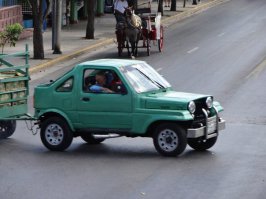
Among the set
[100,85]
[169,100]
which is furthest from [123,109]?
[169,100]

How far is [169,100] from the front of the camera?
14.5 meters

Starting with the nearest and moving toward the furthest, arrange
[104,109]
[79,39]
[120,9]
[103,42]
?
[104,109]
[120,9]
[103,42]
[79,39]

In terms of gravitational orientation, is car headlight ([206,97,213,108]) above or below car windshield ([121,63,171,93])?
below

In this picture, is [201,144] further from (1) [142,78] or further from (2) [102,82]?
(2) [102,82]

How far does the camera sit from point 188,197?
11.7 m

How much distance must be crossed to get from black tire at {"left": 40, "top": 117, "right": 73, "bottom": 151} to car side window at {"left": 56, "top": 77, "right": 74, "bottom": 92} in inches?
19.5

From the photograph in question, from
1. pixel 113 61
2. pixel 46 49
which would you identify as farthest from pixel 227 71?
pixel 113 61

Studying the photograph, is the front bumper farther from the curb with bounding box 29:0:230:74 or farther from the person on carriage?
the person on carriage

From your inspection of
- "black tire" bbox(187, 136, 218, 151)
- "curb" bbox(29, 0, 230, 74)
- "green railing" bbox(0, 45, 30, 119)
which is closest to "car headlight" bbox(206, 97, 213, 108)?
"black tire" bbox(187, 136, 218, 151)

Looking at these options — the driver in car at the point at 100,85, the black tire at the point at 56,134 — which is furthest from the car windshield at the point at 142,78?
the black tire at the point at 56,134

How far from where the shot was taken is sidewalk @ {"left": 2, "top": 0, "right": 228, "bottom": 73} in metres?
30.3

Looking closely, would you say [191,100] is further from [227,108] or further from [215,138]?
[227,108]

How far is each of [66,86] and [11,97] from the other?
1445mm

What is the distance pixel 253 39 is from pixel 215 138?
21705 mm
